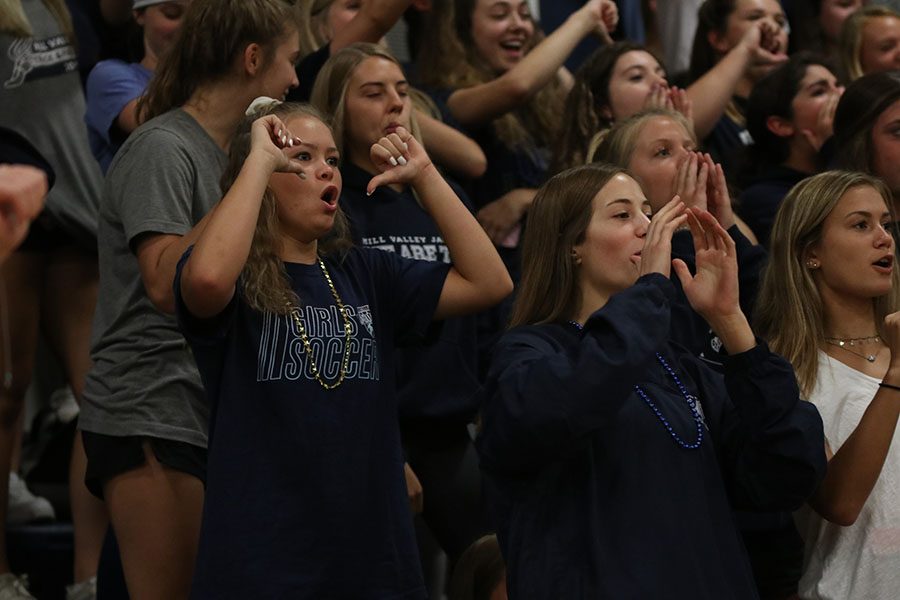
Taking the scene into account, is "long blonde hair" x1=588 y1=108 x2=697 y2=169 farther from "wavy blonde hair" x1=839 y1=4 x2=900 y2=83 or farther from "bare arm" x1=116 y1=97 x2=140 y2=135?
"wavy blonde hair" x1=839 y1=4 x2=900 y2=83

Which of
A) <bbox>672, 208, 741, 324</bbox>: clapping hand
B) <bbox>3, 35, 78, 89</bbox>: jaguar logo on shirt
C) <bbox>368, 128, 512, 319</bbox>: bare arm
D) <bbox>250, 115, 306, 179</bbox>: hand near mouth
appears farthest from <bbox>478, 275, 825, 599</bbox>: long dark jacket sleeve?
<bbox>3, 35, 78, 89</bbox>: jaguar logo on shirt

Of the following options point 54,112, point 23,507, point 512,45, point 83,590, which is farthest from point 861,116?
point 23,507

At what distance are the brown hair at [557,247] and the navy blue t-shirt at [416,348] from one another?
2.67 ft

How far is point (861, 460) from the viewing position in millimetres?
3111

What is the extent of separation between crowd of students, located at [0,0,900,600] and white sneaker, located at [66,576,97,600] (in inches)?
1.9

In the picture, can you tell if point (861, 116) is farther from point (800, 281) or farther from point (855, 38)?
point (855, 38)

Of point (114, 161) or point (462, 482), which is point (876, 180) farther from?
point (114, 161)

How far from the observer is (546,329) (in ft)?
9.82

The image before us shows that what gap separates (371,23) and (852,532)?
199cm

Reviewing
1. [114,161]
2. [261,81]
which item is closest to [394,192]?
[261,81]

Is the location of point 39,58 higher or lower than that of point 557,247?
lower

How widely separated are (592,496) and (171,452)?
102cm

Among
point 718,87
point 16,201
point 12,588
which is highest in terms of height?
point 16,201

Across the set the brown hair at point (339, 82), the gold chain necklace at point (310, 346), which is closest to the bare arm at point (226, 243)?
the gold chain necklace at point (310, 346)
